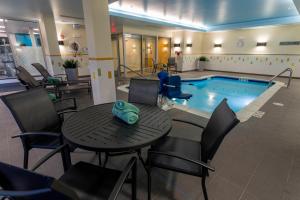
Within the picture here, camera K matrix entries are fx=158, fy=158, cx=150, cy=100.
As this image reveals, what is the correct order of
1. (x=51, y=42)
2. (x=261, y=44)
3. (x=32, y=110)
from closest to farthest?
(x=32, y=110)
(x=51, y=42)
(x=261, y=44)

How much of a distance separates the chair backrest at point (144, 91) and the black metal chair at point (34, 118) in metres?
0.94

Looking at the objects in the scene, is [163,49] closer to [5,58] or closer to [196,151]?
[5,58]

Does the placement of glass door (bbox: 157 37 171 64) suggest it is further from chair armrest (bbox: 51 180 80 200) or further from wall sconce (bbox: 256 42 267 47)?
chair armrest (bbox: 51 180 80 200)

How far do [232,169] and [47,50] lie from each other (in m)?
6.97

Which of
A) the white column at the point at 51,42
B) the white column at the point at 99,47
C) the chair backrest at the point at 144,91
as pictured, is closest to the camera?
the chair backrest at the point at 144,91

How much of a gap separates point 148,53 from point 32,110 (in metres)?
8.25

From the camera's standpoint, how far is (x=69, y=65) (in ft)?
16.5

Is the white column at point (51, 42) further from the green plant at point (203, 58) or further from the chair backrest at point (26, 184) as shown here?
the green plant at point (203, 58)

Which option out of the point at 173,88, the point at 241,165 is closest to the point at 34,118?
the point at 241,165

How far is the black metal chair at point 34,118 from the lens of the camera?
139 cm

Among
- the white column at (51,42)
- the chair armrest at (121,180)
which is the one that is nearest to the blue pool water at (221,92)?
the chair armrest at (121,180)

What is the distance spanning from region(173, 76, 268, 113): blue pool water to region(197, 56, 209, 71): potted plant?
229cm

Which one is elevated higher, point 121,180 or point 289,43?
point 289,43

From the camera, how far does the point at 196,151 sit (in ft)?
4.75
